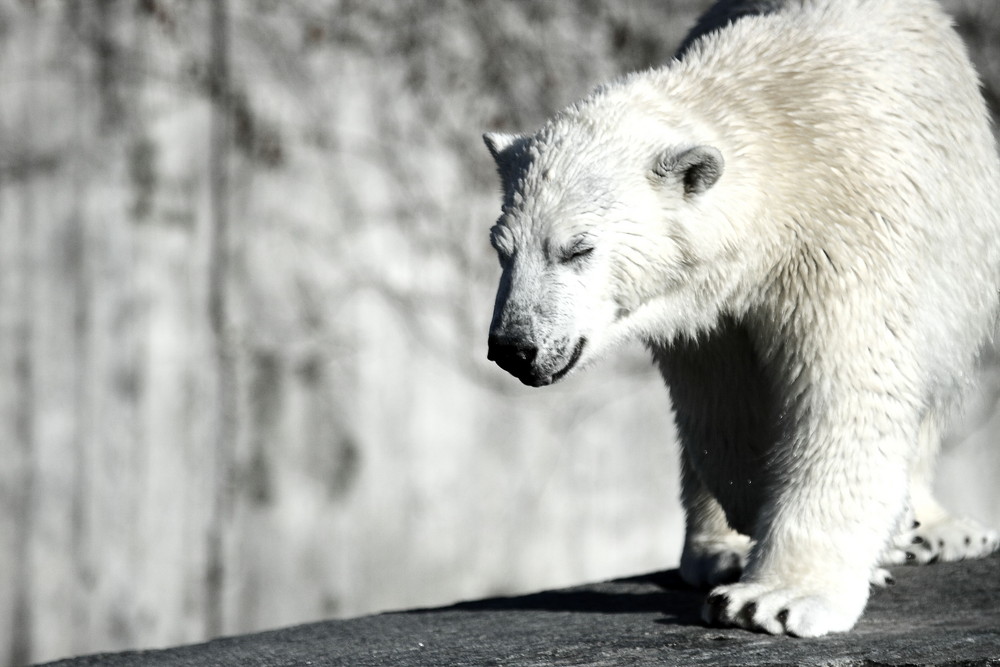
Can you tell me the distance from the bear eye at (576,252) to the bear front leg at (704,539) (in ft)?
2.80

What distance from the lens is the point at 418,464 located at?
579 cm

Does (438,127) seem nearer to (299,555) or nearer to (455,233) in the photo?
(455,233)

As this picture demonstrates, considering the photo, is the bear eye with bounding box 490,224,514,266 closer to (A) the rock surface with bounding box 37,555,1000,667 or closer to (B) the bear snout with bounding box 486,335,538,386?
(B) the bear snout with bounding box 486,335,538,386

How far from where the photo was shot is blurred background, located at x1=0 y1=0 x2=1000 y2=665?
5.36 metres

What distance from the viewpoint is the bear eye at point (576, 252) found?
8.60 ft

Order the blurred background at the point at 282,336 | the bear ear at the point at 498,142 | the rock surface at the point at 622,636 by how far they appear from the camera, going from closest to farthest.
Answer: the rock surface at the point at 622,636, the bear ear at the point at 498,142, the blurred background at the point at 282,336

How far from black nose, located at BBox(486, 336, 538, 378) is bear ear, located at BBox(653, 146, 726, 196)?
1.44 feet

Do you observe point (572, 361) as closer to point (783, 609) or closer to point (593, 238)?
point (593, 238)

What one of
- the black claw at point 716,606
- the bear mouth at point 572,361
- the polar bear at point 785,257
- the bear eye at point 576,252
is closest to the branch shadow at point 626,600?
the black claw at point 716,606

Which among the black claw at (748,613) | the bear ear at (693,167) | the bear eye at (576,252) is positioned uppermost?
the bear ear at (693,167)

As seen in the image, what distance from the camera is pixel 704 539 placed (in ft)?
10.9

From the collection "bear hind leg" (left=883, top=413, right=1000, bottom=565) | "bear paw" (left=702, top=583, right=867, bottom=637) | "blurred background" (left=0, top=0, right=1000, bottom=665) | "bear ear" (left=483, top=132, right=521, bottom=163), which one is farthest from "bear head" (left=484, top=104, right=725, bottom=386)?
"blurred background" (left=0, top=0, right=1000, bottom=665)

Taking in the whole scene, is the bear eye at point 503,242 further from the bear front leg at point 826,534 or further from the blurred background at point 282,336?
the blurred background at point 282,336

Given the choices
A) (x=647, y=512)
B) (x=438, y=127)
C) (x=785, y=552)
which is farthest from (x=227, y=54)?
(x=785, y=552)
